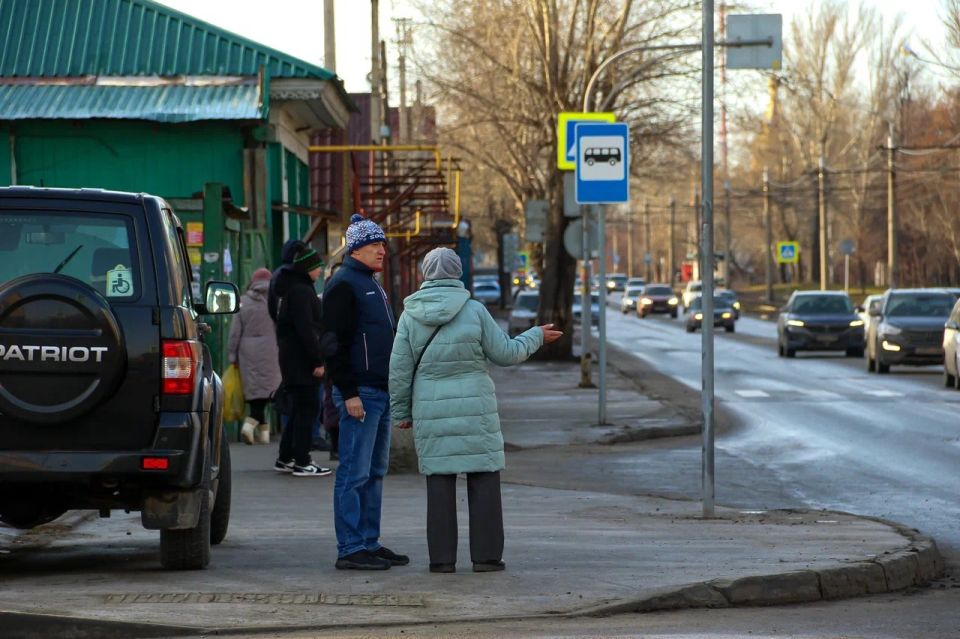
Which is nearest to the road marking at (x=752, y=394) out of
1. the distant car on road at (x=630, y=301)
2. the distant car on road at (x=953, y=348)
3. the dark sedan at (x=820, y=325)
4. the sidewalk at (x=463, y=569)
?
the distant car on road at (x=953, y=348)

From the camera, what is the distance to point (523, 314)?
→ 47.6 m

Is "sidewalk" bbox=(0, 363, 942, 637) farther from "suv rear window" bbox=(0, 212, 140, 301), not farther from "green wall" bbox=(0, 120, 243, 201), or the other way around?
"green wall" bbox=(0, 120, 243, 201)

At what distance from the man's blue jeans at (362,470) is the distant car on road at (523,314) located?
3595cm

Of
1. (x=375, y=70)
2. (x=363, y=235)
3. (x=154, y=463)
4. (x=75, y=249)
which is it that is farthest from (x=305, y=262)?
(x=375, y=70)

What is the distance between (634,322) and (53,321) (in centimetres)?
6498

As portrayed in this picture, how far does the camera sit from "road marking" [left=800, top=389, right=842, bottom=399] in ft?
85.3

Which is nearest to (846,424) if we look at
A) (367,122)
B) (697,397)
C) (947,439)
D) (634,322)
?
(947,439)

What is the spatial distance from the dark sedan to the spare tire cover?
1289 inches

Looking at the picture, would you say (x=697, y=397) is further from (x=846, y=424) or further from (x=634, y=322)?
(x=634, y=322)

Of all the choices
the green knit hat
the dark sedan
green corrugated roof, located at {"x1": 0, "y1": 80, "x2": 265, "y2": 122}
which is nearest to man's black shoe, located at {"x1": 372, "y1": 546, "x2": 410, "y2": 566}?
the green knit hat

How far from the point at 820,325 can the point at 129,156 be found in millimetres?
21894

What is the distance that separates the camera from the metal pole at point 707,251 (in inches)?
427

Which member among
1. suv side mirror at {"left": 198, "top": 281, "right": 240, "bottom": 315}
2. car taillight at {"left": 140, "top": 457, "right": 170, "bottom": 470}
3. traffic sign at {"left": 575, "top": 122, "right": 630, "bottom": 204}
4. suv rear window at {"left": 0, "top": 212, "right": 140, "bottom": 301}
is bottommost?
car taillight at {"left": 140, "top": 457, "right": 170, "bottom": 470}

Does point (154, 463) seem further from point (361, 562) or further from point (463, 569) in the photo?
point (463, 569)
